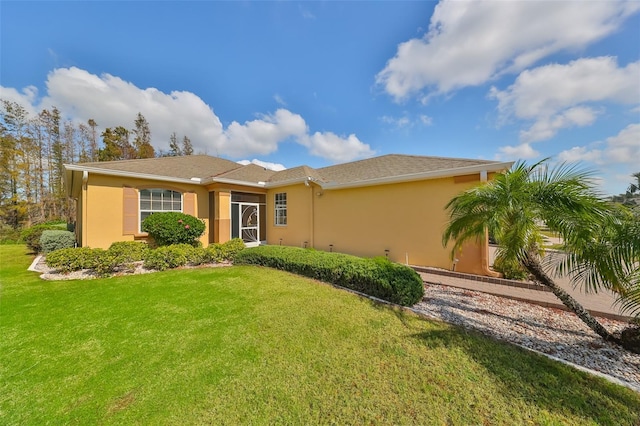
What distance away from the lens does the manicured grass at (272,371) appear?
7.63 ft

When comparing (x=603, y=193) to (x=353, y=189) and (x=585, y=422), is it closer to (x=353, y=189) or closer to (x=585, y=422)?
(x=585, y=422)

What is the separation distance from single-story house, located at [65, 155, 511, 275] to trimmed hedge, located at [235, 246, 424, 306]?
113 inches

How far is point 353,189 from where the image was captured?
989 centimetres

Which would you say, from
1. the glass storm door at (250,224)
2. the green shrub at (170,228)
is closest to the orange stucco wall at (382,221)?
the glass storm door at (250,224)

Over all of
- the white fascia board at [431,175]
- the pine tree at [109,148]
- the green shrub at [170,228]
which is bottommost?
the green shrub at [170,228]

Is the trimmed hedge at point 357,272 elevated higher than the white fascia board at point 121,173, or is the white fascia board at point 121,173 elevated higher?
the white fascia board at point 121,173

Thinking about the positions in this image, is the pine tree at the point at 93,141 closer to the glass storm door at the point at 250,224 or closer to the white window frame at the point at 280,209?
the glass storm door at the point at 250,224

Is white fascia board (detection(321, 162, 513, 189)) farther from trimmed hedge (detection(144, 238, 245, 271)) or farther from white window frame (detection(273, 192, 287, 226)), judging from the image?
trimmed hedge (detection(144, 238, 245, 271))

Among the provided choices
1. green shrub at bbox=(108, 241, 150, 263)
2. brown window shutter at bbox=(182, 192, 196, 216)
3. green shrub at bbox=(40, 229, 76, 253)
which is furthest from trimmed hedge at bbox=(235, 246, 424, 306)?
green shrub at bbox=(40, 229, 76, 253)

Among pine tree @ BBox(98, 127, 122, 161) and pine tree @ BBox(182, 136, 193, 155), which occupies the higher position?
pine tree @ BBox(182, 136, 193, 155)

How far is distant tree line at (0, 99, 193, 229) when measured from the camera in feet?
62.8

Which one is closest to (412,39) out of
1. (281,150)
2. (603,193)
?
(603,193)

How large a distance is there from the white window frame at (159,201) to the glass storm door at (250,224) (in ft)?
9.74

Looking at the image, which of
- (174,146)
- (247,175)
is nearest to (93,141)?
(174,146)
